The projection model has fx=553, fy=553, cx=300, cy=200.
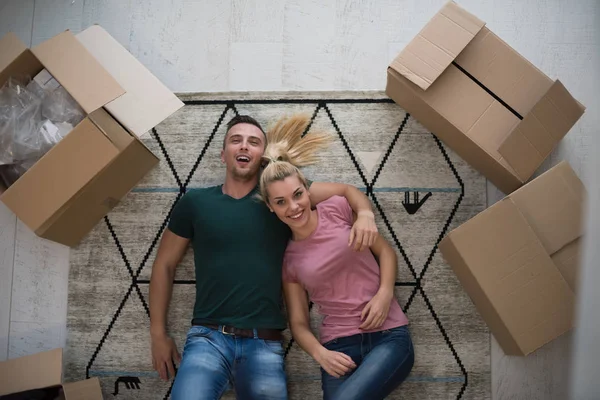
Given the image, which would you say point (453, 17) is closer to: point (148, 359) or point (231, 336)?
point (231, 336)

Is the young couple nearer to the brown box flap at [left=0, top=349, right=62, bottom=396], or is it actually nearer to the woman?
the woman

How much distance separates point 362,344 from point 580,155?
1.11 meters

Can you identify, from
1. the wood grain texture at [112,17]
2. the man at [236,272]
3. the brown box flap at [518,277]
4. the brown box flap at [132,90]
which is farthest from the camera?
the wood grain texture at [112,17]

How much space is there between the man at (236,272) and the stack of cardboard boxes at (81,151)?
0.27 metres

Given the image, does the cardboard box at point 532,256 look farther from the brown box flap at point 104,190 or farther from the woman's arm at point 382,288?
the brown box flap at point 104,190

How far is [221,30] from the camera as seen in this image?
7.36 ft

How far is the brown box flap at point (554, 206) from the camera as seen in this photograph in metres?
1.78

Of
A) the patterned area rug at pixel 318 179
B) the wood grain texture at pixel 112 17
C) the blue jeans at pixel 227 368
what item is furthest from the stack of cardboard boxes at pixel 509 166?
the wood grain texture at pixel 112 17

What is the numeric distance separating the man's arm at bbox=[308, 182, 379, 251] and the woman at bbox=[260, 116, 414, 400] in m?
0.04

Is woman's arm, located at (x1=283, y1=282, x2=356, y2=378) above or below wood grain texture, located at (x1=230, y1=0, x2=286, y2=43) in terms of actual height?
below

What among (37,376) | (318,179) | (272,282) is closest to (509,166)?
(318,179)

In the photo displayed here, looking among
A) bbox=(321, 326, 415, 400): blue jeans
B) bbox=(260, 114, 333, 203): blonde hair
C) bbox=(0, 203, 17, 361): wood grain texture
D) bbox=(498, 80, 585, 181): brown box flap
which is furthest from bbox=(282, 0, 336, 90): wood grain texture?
bbox=(0, 203, 17, 361): wood grain texture

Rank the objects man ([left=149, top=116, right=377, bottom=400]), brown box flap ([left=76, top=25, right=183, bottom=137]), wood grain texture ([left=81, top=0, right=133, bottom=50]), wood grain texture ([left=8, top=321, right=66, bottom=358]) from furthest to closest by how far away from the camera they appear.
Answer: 1. wood grain texture ([left=81, top=0, right=133, bottom=50])
2. wood grain texture ([left=8, top=321, right=66, bottom=358])
3. brown box flap ([left=76, top=25, right=183, bottom=137])
4. man ([left=149, top=116, right=377, bottom=400])

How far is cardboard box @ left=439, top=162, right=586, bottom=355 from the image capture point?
1763 millimetres
